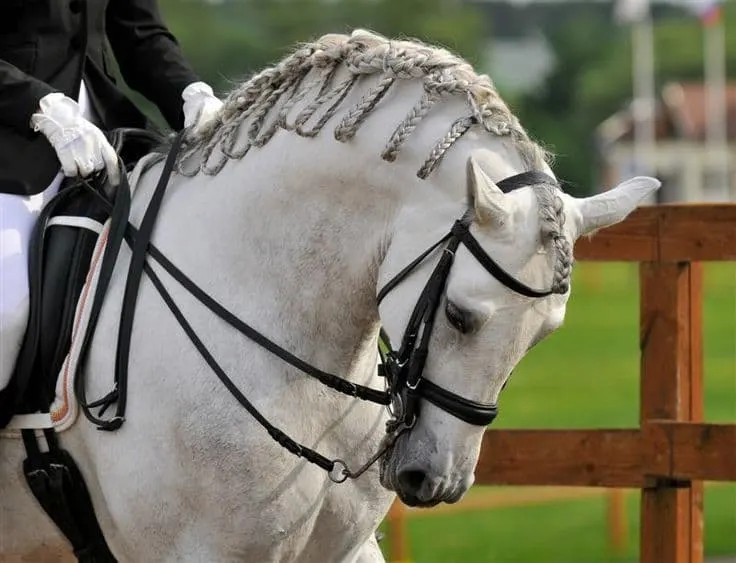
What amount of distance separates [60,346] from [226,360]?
0.49 metres

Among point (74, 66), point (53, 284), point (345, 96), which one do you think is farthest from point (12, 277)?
point (345, 96)

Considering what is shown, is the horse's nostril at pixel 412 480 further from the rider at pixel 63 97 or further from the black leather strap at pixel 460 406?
the rider at pixel 63 97

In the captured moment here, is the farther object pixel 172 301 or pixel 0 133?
pixel 0 133

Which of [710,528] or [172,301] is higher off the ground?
[710,528]

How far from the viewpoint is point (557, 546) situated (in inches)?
431

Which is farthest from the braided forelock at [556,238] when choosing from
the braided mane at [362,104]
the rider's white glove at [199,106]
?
the rider's white glove at [199,106]

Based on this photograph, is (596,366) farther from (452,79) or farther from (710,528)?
(452,79)

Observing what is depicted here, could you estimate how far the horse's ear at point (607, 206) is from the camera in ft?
13.1

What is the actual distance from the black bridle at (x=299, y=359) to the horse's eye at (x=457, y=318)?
0.05 m

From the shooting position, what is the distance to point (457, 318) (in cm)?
385

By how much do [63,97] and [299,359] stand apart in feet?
3.55

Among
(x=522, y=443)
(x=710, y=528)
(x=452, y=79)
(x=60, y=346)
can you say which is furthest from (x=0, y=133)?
(x=710, y=528)

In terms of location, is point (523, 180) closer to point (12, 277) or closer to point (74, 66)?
point (12, 277)

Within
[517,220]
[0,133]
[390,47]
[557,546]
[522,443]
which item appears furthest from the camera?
[557,546]
